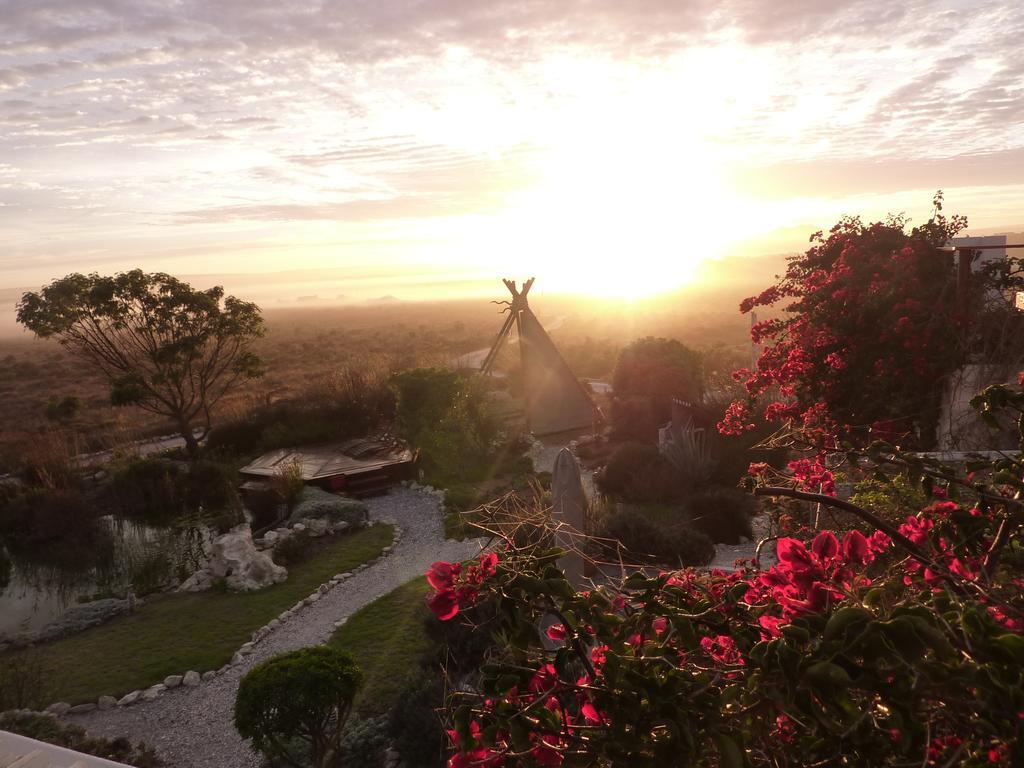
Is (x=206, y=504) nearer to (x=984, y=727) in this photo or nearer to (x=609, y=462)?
(x=609, y=462)

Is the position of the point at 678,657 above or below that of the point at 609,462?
above

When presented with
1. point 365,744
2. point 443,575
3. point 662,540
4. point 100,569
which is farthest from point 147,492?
point 443,575

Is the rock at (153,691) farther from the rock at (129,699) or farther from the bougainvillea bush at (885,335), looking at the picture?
the bougainvillea bush at (885,335)

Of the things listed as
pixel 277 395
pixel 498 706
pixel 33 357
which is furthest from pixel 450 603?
pixel 33 357

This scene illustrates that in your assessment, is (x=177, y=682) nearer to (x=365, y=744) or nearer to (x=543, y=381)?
(x=365, y=744)

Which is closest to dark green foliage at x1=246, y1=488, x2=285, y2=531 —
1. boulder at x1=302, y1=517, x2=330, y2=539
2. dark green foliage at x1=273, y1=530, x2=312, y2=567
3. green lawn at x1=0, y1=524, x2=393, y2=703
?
boulder at x1=302, y1=517, x2=330, y2=539
